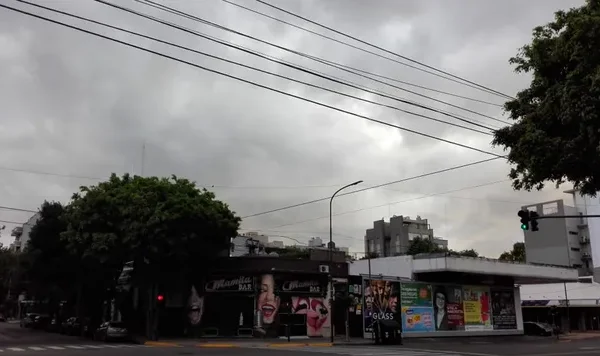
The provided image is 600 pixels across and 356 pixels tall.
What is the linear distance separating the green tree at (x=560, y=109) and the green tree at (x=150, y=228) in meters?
24.9

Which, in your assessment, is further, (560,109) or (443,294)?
(443,294)

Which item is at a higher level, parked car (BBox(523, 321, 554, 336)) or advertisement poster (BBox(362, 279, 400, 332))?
advertisement poster (BBox(362, 279, 400, 332))

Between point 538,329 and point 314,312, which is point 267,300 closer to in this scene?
point 314,312

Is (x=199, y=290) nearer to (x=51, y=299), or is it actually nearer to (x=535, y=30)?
(x=51, y=299)

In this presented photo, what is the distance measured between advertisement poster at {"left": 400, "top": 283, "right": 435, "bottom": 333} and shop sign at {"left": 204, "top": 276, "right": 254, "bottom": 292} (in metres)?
12.2

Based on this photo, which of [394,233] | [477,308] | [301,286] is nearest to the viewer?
[301,286]

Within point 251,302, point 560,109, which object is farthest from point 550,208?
point 560,109

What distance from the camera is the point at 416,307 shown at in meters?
45.1

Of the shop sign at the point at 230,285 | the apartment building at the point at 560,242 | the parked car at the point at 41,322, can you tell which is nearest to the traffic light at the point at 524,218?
the shop sign at the point at 230,285

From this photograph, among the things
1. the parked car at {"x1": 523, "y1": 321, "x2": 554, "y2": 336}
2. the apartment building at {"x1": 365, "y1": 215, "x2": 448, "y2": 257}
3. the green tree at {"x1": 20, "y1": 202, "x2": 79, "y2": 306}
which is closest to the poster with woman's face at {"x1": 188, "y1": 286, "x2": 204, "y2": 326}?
the green tree at {"x1": 20, "y1": 202, "x2": 79, "y2": 306}

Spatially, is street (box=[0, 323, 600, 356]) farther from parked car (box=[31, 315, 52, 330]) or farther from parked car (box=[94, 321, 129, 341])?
parked car (box=[31, 315, 52, 330])

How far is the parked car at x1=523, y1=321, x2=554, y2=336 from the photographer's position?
5516 cm

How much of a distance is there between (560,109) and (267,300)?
95.0 ft

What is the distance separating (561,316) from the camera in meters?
69.8
